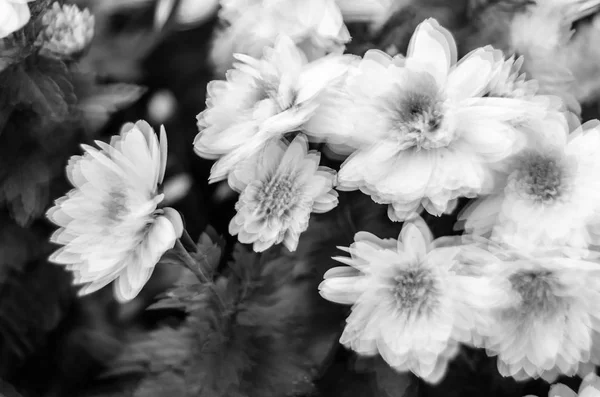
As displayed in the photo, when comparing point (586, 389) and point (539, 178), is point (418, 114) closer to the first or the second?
point (539, 178)

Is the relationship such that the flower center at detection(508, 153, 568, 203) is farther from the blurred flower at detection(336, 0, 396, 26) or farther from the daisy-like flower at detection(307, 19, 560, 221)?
the blurred flower at detection(336, 0, 396, 26)

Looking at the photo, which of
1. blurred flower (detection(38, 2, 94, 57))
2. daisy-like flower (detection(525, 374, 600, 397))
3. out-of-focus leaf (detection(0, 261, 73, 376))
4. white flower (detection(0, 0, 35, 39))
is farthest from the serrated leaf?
daisy-like flower (detection(525, 374, 600, 397))

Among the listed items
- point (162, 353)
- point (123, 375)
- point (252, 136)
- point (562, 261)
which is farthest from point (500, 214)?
point (123, 375)

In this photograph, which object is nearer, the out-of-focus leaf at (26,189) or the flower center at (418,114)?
the flower center at (418,114)

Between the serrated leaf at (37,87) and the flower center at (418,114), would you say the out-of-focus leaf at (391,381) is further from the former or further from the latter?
the serrated leaf at (37,87)

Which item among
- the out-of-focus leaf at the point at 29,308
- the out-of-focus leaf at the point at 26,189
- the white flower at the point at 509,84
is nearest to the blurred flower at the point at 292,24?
the white flower at the point at 509,84

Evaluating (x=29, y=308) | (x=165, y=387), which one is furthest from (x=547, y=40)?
(x=29, y=308)
